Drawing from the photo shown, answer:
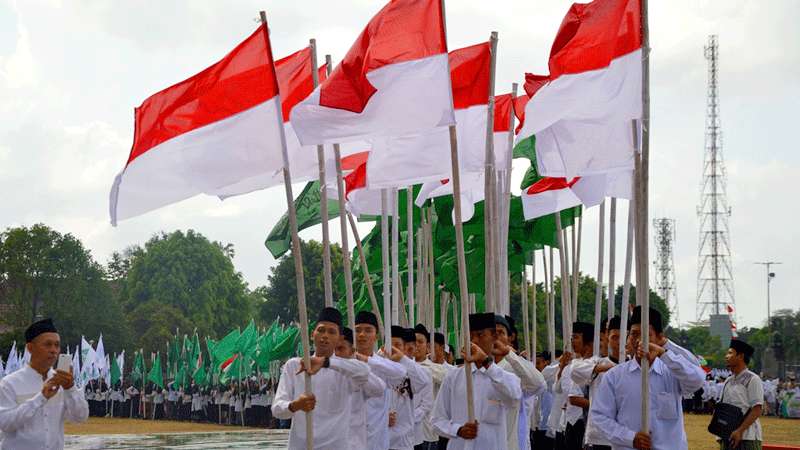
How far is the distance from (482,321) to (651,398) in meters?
1.35

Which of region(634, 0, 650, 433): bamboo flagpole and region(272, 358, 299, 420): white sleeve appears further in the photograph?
region(272, 358, 299, 420): white sleeve

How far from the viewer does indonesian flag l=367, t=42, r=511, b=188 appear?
13.4 m

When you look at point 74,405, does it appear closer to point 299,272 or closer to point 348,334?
point 299,272

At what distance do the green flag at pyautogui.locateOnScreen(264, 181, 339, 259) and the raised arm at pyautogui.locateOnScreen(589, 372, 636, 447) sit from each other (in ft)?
30.5

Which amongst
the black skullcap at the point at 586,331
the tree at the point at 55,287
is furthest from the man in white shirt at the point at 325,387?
the tree at the point at 55,287

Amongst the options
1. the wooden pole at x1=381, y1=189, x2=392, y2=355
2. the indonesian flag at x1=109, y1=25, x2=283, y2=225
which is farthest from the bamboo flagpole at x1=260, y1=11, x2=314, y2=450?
the wooden pole at x1=381, y1=189, x2=392, y2=355

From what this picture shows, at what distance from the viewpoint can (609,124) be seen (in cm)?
1138

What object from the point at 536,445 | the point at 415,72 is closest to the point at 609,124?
the point at 415,72

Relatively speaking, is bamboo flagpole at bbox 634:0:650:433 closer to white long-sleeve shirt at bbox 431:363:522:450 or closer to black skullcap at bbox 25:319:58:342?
white long-sleeve shirt at bbox 431:363:522:450

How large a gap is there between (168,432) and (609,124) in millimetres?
28464

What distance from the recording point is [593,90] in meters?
10.9

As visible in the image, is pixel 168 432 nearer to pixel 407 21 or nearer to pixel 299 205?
pixel 299 205

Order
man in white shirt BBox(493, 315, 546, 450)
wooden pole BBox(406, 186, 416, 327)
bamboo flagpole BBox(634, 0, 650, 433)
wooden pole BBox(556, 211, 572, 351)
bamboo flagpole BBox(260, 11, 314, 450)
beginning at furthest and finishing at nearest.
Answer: wooden pole BBox(406, 186, 416, 327) < wooden pole BBox(556, 211, 572, 351) < man in white shirt BBox(493, 315, 546, 450) < bamboo flagpole BBox(260, 11, 314, 450) < bamboo flagpole BBox(634, 0, 650, 433)

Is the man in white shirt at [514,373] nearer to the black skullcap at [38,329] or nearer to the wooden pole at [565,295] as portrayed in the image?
the black skullcap at [38,329]
